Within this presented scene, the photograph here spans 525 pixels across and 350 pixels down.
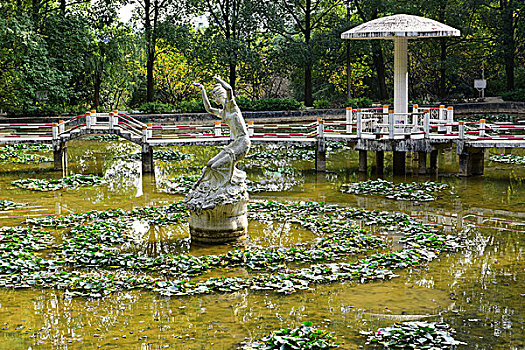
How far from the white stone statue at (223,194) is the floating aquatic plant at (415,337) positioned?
18.2ft

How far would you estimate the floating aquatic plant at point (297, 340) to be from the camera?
8828mm

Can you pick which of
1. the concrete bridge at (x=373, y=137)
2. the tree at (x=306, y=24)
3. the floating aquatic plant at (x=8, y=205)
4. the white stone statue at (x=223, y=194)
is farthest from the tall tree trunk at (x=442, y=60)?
the floating aquatic plant at (x=8, y=205)

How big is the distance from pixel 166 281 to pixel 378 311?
3.78m

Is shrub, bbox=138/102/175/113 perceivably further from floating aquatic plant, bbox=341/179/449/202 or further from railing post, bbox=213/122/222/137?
floating aquatic plant, bbox=341/179/449/202

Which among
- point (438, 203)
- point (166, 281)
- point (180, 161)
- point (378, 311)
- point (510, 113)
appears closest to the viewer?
point (378, 311)

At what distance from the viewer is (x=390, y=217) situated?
1630 centimetres

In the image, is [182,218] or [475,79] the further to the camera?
[475,79]

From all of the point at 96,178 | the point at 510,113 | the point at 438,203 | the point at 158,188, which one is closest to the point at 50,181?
the point at 96,178

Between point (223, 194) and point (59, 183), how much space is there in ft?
33.4

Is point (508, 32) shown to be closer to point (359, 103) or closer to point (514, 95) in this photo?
point (514, 95)

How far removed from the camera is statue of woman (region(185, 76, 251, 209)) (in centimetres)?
1438

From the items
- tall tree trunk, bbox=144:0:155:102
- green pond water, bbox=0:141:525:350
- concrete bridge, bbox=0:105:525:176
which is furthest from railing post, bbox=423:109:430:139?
tall tree trunk, bbox=144:0:155:102

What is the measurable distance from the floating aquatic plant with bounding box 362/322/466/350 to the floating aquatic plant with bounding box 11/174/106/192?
49.0 ft

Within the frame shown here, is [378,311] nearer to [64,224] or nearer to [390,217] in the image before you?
[390,217]
